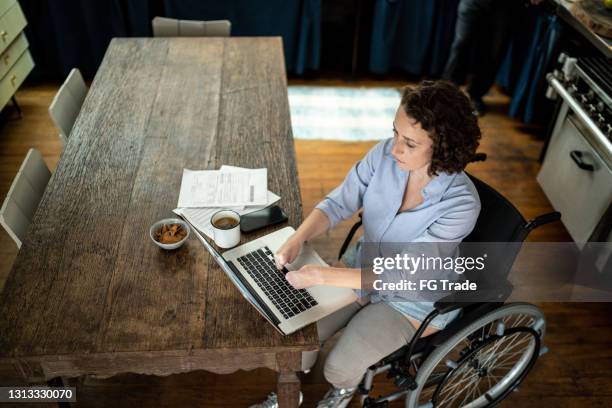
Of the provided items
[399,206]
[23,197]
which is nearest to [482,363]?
[399,206]

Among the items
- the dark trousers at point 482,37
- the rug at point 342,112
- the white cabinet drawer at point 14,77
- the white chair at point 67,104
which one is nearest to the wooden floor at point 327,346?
the rug at point 342,112

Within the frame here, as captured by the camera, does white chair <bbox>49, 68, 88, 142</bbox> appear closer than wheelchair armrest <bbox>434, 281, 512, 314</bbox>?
No

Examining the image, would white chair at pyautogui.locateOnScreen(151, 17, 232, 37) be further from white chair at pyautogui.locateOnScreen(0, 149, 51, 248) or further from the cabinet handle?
the cabinet handle

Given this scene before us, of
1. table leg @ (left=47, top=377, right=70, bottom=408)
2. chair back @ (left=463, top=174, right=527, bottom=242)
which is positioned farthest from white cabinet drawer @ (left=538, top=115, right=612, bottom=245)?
table leg @ (left=47, top=377, right=70, bottom=408)

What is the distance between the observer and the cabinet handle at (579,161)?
2377mm

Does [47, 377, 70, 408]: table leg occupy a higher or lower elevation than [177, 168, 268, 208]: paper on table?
lower

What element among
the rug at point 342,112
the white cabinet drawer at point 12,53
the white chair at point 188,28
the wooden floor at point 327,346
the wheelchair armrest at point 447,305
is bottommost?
the wooden floor at point 327,346

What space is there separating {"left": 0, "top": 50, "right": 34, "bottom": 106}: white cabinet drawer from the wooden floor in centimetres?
24

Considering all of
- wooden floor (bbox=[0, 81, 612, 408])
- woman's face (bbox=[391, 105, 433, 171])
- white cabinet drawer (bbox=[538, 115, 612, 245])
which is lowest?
wooden floor (bbox=[0, 81, 612, 408])

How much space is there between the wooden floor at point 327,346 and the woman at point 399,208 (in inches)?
15.8

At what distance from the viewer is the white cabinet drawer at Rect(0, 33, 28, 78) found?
306 centimetres

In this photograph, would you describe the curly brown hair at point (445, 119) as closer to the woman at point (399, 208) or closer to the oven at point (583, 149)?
the woman at point (399, 208)

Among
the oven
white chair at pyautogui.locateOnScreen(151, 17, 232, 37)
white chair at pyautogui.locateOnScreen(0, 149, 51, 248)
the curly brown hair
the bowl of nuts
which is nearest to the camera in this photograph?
the curly brown hair

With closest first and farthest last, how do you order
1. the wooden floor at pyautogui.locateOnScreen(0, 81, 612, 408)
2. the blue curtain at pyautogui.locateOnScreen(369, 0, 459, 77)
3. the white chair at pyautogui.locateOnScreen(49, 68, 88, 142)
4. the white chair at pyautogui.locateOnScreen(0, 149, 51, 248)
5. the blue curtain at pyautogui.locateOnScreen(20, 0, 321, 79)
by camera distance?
the white chair at pyautogui.locateOnScreen(0, 149, 51, 248), the wooden floor at pyautogui.locateOnScreen(0, 81, 612, 408), the white chair at pyautogui.locateOnScreen(49, 68, 88, 142), the blue curtain at pyautogui.locateOnScreen(20, 0, 321, 79), the blue curtain at pyautogui.locateOnScreen(369, 0, 459, 77)
